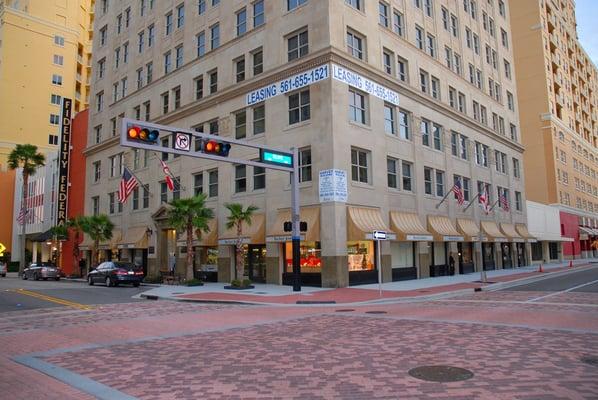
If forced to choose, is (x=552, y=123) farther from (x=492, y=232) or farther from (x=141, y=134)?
(x=141, y=134)

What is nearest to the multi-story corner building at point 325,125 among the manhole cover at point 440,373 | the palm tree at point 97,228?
the palm tree at point 97,228

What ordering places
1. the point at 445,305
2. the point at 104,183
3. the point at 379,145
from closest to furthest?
the point at 445,305 < the point at 379,145 < the point at 104,183

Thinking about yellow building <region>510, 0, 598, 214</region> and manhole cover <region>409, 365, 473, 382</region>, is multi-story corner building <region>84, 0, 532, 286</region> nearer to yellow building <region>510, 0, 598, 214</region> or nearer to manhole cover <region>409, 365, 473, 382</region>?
manhole cover <region>409, 365, 473, 382</region>

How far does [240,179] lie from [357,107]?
895cm

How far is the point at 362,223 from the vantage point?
83.5 feet

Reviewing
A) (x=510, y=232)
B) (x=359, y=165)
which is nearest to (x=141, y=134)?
(x=359, y=165)

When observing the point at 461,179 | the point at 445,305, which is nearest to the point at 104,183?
the point at 461,179

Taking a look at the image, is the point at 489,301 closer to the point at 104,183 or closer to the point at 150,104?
the point at 150,104

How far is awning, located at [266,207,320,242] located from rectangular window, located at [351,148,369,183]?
3217 mm

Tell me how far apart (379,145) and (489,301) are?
1310cm

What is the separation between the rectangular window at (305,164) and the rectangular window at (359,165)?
2.47m

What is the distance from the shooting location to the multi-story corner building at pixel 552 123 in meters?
61.7

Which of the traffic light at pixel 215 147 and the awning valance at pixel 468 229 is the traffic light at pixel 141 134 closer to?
the traffic light at pixel 215 147

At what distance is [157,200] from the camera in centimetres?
3788
